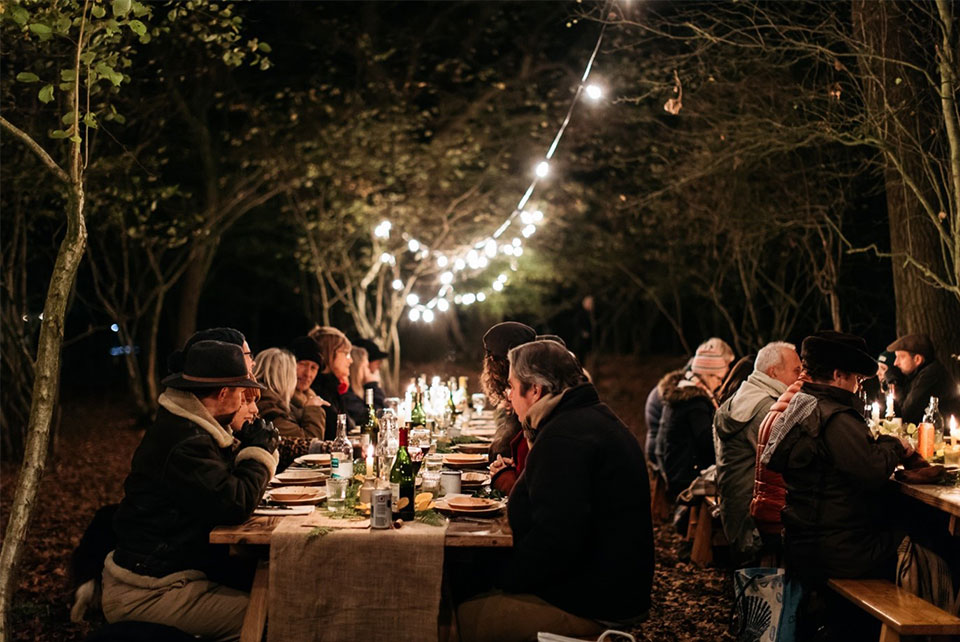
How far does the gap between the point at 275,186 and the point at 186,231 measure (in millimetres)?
1750

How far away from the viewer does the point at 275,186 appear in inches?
538

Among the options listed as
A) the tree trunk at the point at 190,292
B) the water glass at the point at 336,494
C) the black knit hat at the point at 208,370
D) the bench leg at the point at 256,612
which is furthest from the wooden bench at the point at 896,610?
the tree trunk at the point at 190,292

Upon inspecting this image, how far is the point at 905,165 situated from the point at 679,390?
2819 mm

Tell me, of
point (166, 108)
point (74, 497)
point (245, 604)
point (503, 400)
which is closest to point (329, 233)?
point (166, 108)

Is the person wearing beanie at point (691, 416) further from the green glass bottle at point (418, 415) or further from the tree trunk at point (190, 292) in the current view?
the tree trunk at point (190, 292)

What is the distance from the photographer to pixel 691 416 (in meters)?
7.00

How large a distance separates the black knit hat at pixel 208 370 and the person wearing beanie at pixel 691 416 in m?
3.98

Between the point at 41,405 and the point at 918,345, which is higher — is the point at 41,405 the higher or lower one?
the lower one

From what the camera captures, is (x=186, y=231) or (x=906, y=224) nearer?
(x=906, y=224)

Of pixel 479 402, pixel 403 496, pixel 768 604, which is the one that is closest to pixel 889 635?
pixel 768 604

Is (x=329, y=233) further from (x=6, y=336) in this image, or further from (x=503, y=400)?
(x=503, y=400)

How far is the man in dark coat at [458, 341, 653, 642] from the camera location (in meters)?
3.48

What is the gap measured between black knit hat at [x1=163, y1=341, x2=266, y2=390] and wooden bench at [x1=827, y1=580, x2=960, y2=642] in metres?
3.04

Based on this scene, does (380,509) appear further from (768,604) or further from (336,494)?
(768,604)
